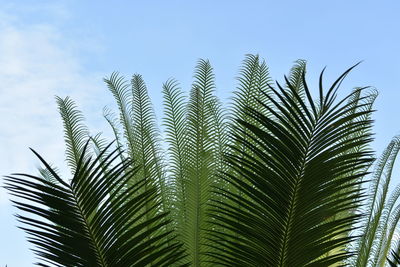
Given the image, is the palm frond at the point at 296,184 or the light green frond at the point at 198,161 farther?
the light green frond at the point at 198,161

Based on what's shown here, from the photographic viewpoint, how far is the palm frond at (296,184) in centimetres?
294

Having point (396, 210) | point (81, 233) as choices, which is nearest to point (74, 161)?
point (396, 210)

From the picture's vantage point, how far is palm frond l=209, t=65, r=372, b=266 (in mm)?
2939

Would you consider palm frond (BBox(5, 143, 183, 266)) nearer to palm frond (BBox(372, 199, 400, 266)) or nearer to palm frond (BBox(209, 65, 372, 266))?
palm frond (BBox(209, 65, 372, 266))

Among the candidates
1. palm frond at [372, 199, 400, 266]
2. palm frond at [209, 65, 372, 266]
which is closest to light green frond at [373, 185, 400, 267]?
palm frond at [372, 199, 400, 266]

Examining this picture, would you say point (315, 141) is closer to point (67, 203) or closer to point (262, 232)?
point (262, 232)

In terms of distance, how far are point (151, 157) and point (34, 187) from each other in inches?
132

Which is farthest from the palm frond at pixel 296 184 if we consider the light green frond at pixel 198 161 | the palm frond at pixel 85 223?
the light green frond at pixel 198 161

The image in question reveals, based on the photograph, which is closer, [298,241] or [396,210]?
[298,241]

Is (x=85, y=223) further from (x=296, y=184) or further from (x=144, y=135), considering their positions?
(x=144, y=135)

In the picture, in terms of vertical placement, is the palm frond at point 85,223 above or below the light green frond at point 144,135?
below

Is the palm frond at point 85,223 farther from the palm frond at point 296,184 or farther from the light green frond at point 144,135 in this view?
the light green frond at point 144,135

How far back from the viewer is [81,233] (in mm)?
3076

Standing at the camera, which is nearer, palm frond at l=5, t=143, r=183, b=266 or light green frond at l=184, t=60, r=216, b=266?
palm frond at l=5, t=143, r=183, b=266
